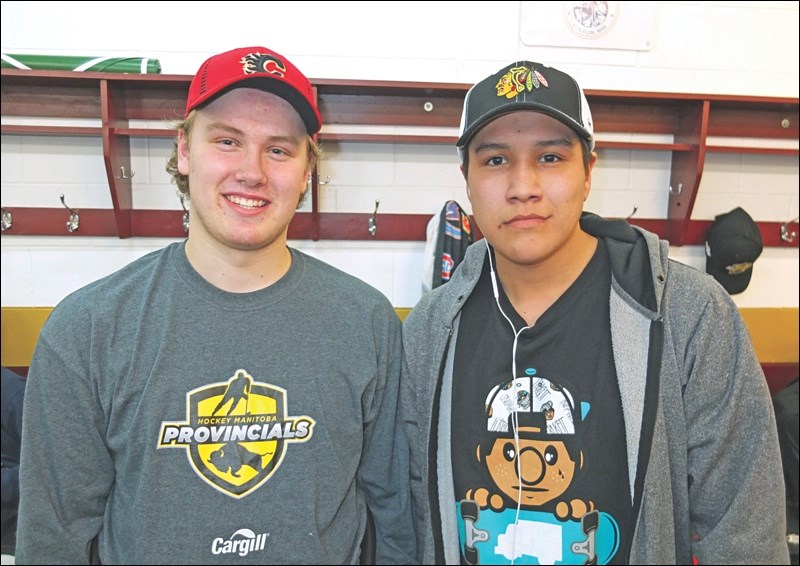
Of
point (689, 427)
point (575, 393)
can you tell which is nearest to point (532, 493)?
point (575, 393)

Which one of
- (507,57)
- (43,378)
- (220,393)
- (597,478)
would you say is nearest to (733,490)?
(597,478)

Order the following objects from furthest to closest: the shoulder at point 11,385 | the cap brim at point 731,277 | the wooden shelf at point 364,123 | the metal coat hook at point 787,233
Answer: the metal coat hook at point 787,233, the cap brim at point 731,277, the wooden shelf at point 364,123, the shoulder at point 11,385

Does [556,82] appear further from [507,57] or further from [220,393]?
[507,57]

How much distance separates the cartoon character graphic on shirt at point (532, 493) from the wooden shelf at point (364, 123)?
136cm

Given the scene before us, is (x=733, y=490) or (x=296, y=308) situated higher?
(x=296, y=308)

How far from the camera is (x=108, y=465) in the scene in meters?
1.04

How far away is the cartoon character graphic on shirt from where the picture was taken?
3.40 ft

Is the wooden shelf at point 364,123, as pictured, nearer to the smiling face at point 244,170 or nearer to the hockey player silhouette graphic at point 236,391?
the smiling face at point 244,170

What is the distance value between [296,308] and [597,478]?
66cm

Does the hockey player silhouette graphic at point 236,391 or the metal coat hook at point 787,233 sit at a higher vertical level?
the metal coat hook at point 787,233

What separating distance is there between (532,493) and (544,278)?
42cm

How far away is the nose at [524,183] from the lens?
Result: 41.3 inches

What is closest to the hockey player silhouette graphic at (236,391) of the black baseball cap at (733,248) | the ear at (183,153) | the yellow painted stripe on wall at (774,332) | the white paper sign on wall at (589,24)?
the ear at (183,153)

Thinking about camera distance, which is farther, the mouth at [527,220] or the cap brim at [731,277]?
the cap brim at [731,277]
